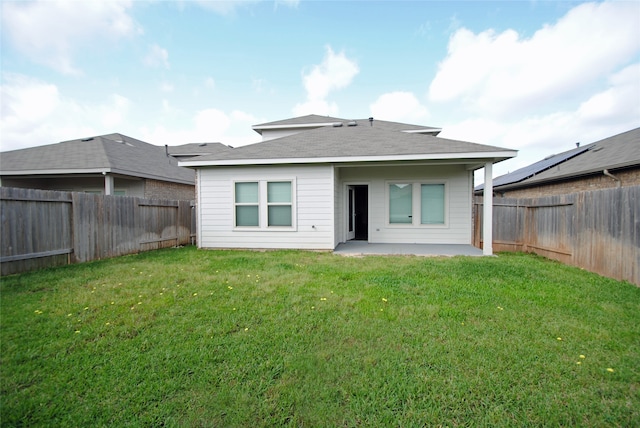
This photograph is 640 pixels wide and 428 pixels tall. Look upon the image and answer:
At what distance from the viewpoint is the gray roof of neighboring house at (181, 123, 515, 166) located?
814cm

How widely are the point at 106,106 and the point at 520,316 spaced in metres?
18.0

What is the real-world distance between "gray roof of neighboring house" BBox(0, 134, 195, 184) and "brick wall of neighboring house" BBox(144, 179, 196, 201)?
40cm

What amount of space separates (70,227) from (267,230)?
Result: 4888mm

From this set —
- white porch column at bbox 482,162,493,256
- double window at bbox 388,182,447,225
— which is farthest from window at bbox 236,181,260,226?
white porch column at bbox 482,162,493,256

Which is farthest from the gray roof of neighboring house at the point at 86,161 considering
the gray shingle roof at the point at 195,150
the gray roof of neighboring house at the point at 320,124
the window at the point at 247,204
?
the window at the point at 247,204

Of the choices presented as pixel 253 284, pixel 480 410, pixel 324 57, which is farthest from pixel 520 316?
pixel 324 57

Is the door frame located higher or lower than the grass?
higher

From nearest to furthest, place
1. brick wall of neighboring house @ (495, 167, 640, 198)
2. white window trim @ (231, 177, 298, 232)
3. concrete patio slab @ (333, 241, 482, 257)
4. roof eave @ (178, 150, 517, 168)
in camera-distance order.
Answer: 1. roof eave @ (178, 150, 517, 168)
2. concrete patio slab @ (333, 241, 482, 257)
3. white window trim @ (231, 177, 298, 232)
4. brick wall of neighboring house @ (495, 167, 640, 198)

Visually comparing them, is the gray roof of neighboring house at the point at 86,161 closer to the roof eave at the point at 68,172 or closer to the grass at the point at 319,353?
the roof eave at the point at 68,172

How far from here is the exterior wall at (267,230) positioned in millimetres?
8898

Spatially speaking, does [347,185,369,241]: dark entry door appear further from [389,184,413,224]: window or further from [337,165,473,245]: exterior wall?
[389,184,413,224]: window

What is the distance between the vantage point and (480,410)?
2023 millimetres

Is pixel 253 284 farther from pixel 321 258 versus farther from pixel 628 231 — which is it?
pixel 628 231

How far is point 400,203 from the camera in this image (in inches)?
409
